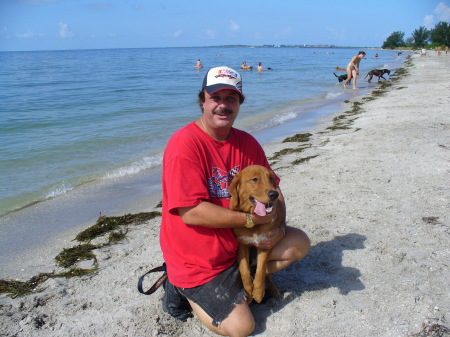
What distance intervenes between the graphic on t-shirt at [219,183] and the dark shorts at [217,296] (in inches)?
24.8

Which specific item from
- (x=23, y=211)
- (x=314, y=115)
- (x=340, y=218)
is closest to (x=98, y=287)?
(x=340, y=218)

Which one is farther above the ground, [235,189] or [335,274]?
[235,189]

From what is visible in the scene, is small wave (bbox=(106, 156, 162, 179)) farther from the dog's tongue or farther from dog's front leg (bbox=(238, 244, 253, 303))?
the dog's tongue

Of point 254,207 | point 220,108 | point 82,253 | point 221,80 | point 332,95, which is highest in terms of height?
point 221,80

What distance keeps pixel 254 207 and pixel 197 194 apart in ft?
1.40

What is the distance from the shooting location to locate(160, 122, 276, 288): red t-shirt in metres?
2.75

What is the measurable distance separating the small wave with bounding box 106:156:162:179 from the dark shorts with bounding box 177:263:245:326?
5.36 m

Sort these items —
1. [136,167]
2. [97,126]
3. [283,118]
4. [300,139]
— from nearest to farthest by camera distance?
1. [136,167]
2. [300,139]
3. [97,126]
4. [283,118]

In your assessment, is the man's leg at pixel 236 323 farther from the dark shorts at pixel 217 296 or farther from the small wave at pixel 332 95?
the small wave at pixel 332 95

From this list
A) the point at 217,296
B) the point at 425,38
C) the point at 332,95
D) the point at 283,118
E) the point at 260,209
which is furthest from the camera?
the point at 425,38

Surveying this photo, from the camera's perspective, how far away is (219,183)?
294 cm

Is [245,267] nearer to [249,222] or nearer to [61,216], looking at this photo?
[249,222]

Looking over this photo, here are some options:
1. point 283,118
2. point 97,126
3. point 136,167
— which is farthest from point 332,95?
point 136,167

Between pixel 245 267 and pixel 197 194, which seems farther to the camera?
pixel 245 267
